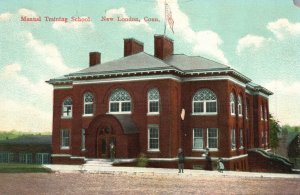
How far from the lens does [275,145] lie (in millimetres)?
33719

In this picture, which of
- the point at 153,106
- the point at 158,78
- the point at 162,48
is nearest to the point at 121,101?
the point at 153,106

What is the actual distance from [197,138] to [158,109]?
9.73 ft

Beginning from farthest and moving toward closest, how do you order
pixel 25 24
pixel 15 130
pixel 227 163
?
pixel 227 163 < pixel 15 130 < pixel 25 24

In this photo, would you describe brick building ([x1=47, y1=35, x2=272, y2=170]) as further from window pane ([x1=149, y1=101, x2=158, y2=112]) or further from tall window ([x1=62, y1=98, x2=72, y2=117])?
tall window ([x1=62, y1=98, x2=72, y2=117])

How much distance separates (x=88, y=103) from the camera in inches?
1048

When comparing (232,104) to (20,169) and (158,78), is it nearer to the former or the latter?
(158,78)

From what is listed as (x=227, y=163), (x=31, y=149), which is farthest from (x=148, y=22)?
(x=31, y=149)

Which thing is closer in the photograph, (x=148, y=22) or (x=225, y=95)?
(x=148, y=22)

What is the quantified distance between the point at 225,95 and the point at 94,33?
1019 centimetres

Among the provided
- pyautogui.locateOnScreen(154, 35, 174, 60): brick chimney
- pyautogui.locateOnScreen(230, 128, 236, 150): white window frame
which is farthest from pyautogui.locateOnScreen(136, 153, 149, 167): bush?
pyautogui.locateOnScreen(154, 35, 174, 60): brick chimney

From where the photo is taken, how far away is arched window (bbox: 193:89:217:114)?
25.2 meters

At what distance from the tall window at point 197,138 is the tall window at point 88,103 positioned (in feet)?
21.2

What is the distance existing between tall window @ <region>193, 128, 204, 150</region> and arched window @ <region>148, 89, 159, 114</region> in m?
2.70

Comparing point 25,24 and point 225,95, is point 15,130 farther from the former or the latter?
point 225,95
